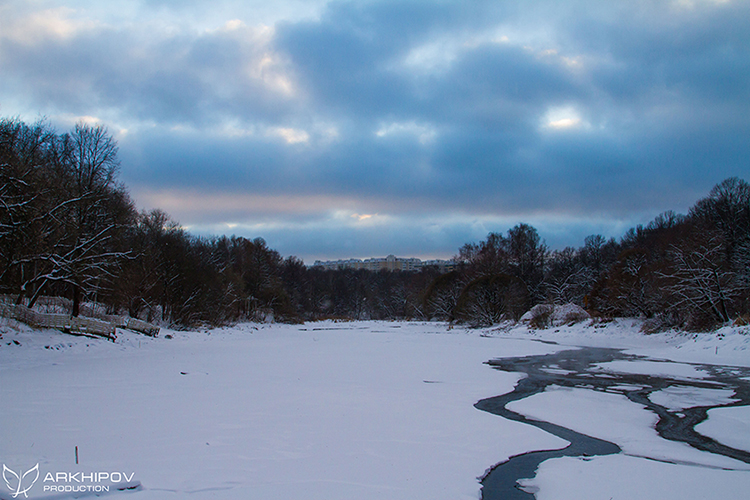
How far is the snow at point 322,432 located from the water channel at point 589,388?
237mm

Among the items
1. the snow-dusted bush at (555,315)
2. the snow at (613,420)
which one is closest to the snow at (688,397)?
the snow at (613,420)

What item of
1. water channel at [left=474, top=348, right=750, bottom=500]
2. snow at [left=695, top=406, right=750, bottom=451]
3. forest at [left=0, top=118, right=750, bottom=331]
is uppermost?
forest at [left=0, top=118, right=750, bottom=331]

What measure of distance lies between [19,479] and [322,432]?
3.70m

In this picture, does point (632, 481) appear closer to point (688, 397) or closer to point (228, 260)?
point (688, 397)

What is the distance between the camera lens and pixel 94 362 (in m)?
15.0

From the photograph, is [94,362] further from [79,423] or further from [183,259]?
[183,259]

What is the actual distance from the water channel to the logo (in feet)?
14.7

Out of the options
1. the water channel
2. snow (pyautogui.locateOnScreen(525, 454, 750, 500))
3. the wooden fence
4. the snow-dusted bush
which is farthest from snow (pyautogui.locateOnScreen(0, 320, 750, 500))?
the snow-dusted bush

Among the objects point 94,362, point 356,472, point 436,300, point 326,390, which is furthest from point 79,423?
point 436,300

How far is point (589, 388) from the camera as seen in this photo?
39.6 ft

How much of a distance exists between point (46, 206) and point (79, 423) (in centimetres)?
1338

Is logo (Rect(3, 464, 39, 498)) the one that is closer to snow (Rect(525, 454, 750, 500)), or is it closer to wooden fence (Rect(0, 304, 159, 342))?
snow (Rect(525, 454, 750, 500))

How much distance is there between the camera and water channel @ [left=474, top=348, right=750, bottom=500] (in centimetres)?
585

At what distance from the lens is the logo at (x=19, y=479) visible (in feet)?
14.1
